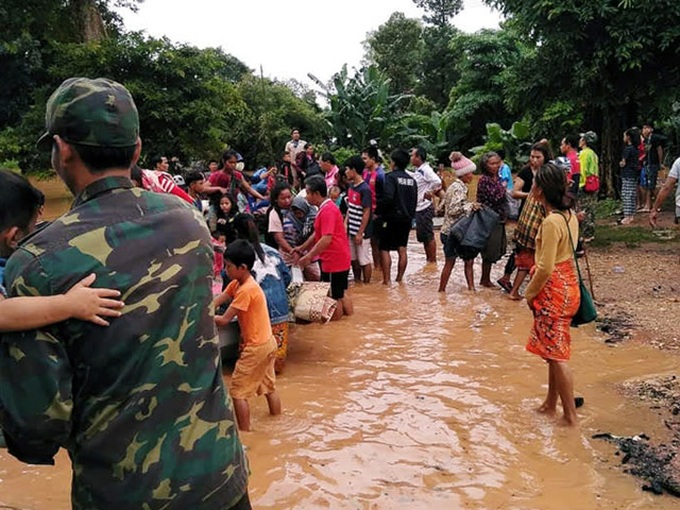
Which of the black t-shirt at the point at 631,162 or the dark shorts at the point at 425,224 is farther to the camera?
the black t-shirt at the point at 631,162

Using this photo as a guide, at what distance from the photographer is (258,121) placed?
1063 inches

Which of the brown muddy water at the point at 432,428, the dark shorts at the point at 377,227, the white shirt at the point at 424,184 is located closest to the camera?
the brown muddy water at the point at 432,428

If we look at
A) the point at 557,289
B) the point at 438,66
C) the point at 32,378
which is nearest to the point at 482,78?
the point at 438,66

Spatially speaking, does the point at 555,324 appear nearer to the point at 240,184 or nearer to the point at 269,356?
the point at 269,356

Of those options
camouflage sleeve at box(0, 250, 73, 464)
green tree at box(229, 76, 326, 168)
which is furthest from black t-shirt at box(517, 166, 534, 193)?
green tree at box(229, 76, 326, 168)

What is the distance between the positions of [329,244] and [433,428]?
2771 mm

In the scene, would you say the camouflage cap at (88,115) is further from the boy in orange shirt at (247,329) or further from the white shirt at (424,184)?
the white shirt at (424,184)

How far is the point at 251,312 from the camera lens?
15.1 feet

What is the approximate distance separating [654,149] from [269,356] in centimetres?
1146

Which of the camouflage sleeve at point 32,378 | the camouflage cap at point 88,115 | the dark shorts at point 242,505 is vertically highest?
the camouflage cap at point 88,115

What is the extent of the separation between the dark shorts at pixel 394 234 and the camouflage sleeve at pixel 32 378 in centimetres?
768

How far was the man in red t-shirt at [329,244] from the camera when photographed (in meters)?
7.01

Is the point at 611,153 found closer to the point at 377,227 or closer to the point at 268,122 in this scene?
the point at 377,227

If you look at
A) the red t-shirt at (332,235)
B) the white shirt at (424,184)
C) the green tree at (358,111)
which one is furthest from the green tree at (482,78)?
the red t-shirt at (332,235)
